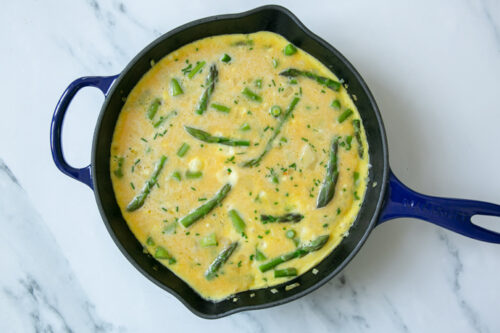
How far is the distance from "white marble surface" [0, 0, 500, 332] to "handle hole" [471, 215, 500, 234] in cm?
11

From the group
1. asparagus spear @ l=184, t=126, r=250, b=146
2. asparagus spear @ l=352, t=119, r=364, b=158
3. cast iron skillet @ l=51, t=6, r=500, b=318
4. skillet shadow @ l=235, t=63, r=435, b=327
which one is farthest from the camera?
skillet shadow @ l=235, t=63, r=435, b=327

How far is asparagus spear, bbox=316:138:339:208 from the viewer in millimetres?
2709

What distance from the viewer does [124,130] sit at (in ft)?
8.98

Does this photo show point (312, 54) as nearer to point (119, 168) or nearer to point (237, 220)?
point (237, 220)

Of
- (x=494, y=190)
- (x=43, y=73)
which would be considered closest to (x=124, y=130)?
(x=43, y=73)

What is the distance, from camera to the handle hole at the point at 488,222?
294 centimetres

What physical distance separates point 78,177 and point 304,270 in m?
1.28

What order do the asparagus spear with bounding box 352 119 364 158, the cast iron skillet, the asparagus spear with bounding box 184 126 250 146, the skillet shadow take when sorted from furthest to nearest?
the skillet shadow
the asparagus spear with bounding box 352 119 364 158
the asparagus spear with bounding box 184 126 250 146
the cast iron skillet

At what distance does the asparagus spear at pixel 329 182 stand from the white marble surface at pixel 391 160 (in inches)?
16.8

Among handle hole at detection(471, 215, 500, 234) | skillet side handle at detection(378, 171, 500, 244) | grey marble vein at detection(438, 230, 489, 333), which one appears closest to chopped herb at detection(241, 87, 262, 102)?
skillet side handle at detection(378, 171, 500, 244)

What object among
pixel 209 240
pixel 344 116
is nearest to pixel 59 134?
pixel 209 240

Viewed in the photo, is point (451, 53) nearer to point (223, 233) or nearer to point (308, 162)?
point (308, 162)

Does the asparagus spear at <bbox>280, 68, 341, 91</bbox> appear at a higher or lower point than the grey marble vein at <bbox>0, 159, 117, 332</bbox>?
higher

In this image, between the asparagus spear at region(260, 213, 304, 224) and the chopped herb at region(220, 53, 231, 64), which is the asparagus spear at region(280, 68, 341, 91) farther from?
the asparagus spear at region(260, 213, 304, 224)
